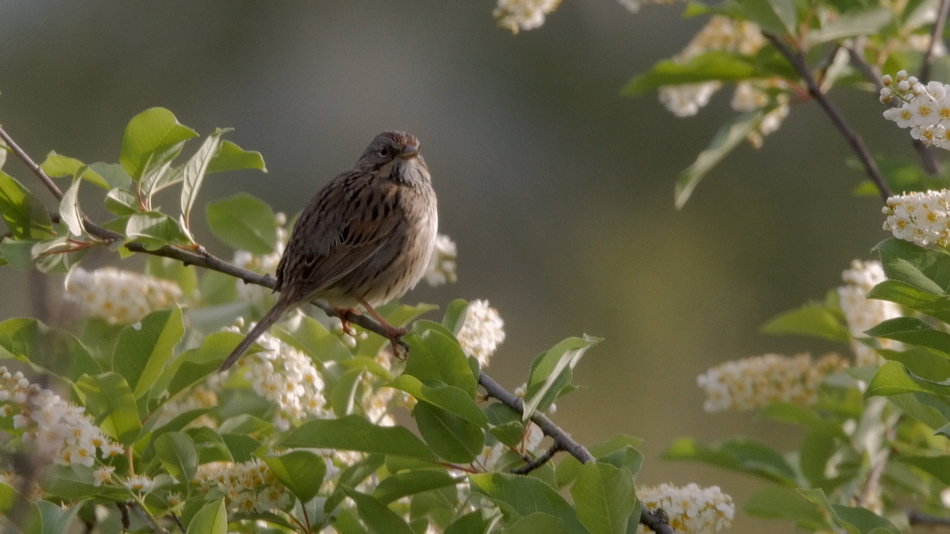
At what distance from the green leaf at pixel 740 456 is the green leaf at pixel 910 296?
1.34 metres

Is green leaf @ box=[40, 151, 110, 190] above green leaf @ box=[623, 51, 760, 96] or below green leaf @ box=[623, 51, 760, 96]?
below

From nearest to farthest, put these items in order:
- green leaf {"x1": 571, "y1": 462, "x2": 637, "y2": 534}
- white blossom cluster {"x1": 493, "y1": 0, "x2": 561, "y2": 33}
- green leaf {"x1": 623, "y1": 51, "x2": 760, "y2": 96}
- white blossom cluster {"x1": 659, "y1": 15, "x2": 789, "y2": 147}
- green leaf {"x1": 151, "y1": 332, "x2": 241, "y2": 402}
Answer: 1. green leaf {"x1": 571, "y1": 462, "x2": 637, "y2": 534}
2. green leaf {"x1": 151, "y1": 332, "x2": 241, "y2": 402}
3. green leaf {"x1": 623, "y1": 51, "x2": 760, "y2": 96}
4. white blossom cluster {"x1": 493, "y1": 0, "x2": 561, "y2": 33}
5. white blossom cluster {"x1": 659, "y1": 15, "x2": 789, "y2": 147}

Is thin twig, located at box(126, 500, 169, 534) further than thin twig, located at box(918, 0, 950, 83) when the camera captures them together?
No

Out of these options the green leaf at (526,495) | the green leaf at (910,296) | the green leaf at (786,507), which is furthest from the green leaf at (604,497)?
the green leaf at (786,507)

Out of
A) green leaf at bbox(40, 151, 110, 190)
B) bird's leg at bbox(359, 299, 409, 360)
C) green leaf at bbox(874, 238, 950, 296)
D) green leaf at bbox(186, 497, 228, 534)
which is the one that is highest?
green leaf at bbox(874, 238, 950, 296)

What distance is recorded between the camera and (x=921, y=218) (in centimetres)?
186

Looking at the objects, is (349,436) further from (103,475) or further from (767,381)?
(767,381)

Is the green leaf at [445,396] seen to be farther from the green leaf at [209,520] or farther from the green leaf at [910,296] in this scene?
the green leaf at [910,296]

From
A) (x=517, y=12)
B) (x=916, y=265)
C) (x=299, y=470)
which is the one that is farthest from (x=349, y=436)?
(x=517, y=12)

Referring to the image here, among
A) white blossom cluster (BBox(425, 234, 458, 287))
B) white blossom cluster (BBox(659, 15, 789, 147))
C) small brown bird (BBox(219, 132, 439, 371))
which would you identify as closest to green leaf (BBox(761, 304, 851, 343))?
white blossom cluster (BBox(659, 15, 789, 147))

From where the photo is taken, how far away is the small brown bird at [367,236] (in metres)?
3.87

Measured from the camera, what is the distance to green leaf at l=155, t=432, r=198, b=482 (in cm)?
204

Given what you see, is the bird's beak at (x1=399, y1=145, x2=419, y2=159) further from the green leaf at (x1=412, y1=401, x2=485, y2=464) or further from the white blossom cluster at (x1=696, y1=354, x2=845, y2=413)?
the green leaf at (x1=412, y1=401, x2=485, y2=464)

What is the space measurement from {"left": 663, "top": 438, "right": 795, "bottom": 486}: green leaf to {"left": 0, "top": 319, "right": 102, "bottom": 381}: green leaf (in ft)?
5.73
